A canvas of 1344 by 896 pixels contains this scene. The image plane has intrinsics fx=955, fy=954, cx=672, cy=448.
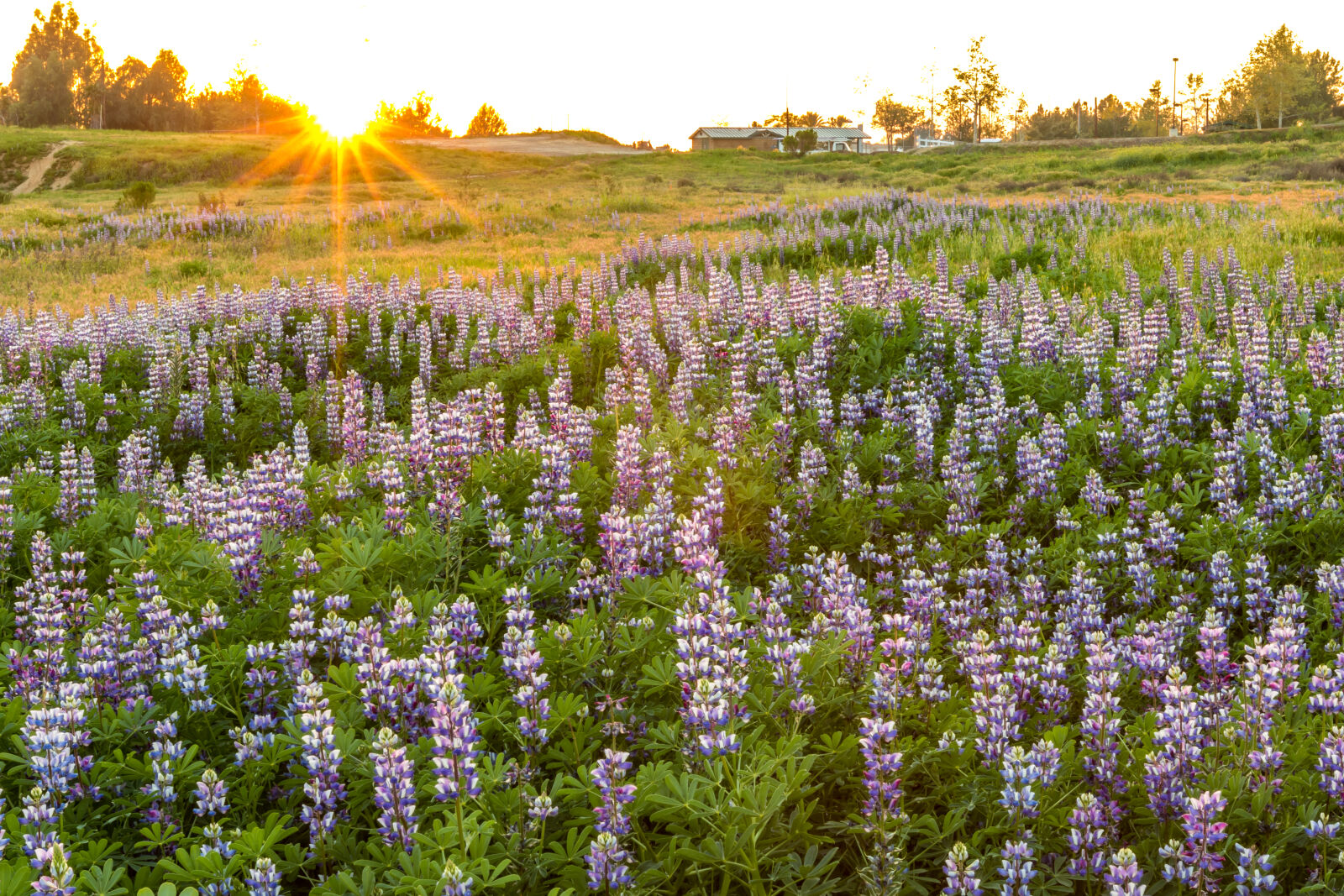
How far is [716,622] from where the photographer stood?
3172 millimetres

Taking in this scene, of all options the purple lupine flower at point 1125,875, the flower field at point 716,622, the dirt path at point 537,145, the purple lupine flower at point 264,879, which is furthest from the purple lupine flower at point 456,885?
the dirt path at point 537,145

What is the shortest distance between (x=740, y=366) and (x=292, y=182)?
1686 inches

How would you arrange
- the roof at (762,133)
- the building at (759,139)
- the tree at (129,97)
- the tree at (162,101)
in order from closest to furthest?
the tree at (129,97) < the tree at (162,101) < the building at (759,139) < the roof at (762,133)

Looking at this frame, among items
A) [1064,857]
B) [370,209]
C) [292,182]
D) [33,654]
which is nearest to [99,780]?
[33,654]

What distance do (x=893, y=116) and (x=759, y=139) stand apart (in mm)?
23998

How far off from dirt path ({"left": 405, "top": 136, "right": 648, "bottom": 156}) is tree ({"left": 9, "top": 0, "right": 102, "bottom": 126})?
36.8m

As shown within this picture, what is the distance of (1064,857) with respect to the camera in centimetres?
288

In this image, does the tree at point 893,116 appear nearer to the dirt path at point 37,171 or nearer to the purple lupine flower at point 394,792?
the dirt path at point 37,171

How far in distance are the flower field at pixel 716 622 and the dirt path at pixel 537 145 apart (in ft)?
212

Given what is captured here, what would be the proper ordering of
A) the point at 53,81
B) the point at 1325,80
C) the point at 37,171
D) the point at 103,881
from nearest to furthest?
1. the point at 103,881
2. the point at 37,171
3. the point at 53,81
4. the point at 1325,80

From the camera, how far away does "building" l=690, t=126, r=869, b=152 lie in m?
102

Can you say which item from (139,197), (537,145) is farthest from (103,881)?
(537,145)

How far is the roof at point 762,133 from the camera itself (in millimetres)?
108125

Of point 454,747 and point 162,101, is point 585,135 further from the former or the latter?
point 454,747
